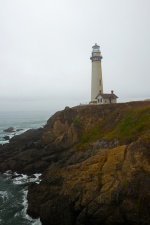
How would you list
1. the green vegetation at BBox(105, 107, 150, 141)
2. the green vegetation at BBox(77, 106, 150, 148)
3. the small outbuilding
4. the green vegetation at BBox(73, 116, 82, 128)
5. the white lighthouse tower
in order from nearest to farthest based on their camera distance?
1. the green vegetation at BBox(105, 107, 150, 141)
2. the green vegetation at BBox(77, 106, 150, 148)
3. the green vegetation at BBox(73, 116, 82, 128)
4. the small outbuilding
5. the white lighthouse tower

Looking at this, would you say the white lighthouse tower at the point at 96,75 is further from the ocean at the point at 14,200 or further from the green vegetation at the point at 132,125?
the ocean at the point at 14,200

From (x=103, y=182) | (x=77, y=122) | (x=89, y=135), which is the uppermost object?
(x=77, y=122)

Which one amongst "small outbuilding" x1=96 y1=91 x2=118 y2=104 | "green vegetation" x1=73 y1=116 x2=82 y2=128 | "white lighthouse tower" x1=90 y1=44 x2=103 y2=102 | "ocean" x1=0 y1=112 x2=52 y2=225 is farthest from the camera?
"white lighthouse tower" x1=90 y1=44 x2=103 y2=102

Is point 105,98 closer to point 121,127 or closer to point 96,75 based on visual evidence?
point 96,75

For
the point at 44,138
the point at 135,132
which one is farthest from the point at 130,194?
the point at 44,138

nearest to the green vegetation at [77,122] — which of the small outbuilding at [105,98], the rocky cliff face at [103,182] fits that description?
the rocky cliff face at [103,182]

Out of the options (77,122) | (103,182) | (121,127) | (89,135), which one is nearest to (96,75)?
(77,122)

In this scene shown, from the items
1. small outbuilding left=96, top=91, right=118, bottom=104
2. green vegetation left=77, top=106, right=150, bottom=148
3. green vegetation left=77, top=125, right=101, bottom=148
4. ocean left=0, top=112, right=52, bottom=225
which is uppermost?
small outbuilding left=96, top=91, right=118, bottom=104

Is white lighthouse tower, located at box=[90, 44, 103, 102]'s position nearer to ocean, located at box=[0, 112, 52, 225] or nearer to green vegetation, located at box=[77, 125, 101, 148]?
green vegetation, located at box=[77, 125, 101, 148]

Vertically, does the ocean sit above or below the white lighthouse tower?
below

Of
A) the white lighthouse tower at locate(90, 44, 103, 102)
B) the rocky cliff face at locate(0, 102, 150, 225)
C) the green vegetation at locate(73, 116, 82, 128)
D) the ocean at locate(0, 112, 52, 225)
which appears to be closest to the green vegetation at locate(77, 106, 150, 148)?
the rocky cliff face at locate(0, 102, 150, 225)

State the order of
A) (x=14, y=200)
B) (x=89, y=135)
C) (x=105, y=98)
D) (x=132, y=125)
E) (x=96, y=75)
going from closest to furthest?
(x=14, y=200), (x=132, y=125), (x=89, y=135), (x=105, y=98), (x=96, y=75)

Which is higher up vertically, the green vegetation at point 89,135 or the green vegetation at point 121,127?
the green vegetation at point 121,127

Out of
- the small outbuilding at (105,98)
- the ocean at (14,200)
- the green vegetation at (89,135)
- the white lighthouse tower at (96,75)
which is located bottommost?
the ocean at (14,200)
